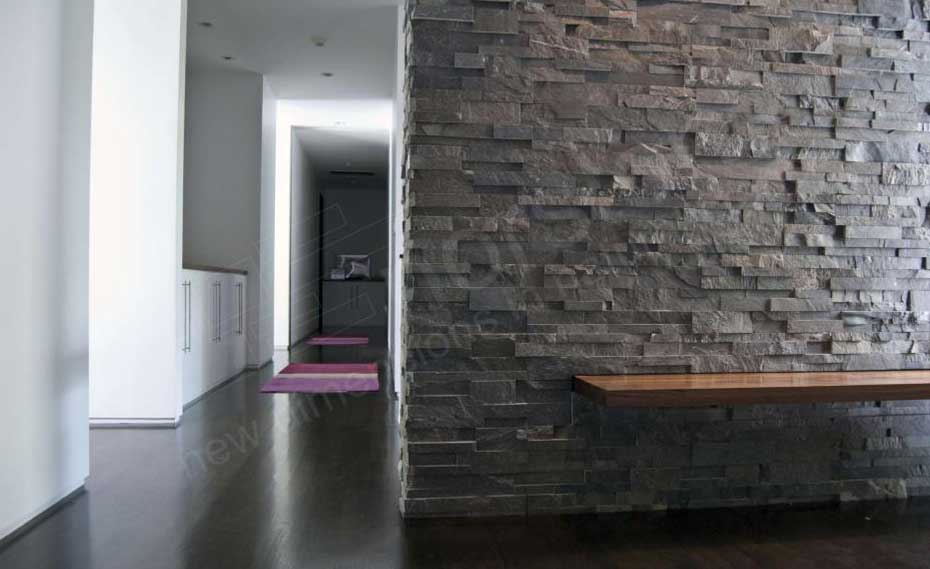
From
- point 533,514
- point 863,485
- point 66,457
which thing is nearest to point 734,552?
point 533,514

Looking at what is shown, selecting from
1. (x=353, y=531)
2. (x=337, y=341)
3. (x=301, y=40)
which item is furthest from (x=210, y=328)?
(x=337, y=341)

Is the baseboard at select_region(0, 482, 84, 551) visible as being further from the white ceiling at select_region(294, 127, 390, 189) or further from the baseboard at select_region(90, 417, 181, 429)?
the white ceiling at select_region(294, 127, 390, 189)

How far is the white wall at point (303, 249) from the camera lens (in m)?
9.16

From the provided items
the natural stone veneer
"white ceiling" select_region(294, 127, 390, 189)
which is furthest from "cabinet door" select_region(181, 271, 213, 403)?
"white ceiling" select_region(294, 127, 390, 189)

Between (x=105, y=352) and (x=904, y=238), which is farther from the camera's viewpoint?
(x=105, y=352)

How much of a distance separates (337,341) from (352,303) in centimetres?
359

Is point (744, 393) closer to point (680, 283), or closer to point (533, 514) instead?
point (680, 283)

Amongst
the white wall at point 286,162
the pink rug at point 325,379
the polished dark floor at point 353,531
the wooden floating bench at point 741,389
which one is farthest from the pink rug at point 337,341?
the wooden floating bench at point 741,389

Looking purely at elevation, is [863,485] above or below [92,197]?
below

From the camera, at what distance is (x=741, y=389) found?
214 centimetres

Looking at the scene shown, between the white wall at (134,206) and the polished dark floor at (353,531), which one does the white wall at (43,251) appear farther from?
the white wall at (134,206)

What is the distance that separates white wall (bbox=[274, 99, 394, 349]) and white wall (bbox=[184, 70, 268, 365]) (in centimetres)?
155

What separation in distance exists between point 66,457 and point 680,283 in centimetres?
231

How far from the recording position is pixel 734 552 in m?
2.09
